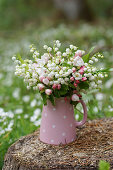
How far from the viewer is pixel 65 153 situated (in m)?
1.93

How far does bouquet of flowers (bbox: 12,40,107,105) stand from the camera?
6.22ft

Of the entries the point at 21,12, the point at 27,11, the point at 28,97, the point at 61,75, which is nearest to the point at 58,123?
the point at 61,75

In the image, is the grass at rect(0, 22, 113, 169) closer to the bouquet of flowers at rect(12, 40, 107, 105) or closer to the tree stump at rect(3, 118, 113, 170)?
the bouquet of flowers at rect(12, 40, 107, 105)

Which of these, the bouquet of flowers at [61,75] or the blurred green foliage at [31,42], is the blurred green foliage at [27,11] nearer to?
the blurred green foliage at [31,42]

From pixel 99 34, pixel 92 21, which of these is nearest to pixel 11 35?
pixel 92 21

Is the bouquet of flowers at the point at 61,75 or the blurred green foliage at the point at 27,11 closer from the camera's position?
the bouquet of flowers at the point at 61,75

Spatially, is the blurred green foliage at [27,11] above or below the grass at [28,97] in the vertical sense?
above

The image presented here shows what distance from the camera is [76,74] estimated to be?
190 cm

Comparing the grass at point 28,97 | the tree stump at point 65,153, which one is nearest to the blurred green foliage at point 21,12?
the grass at point 28,97

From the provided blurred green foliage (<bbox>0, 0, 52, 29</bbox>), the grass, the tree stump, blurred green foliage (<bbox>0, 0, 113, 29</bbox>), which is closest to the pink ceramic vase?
the tree stump

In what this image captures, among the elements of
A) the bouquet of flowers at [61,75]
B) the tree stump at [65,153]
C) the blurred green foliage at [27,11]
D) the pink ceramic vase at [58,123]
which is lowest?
the tree stump at [65,153]

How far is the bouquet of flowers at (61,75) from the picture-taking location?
1.90m

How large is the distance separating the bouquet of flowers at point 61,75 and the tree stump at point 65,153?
37 cm

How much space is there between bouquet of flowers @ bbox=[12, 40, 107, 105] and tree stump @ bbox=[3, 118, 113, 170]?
368 millimetres
